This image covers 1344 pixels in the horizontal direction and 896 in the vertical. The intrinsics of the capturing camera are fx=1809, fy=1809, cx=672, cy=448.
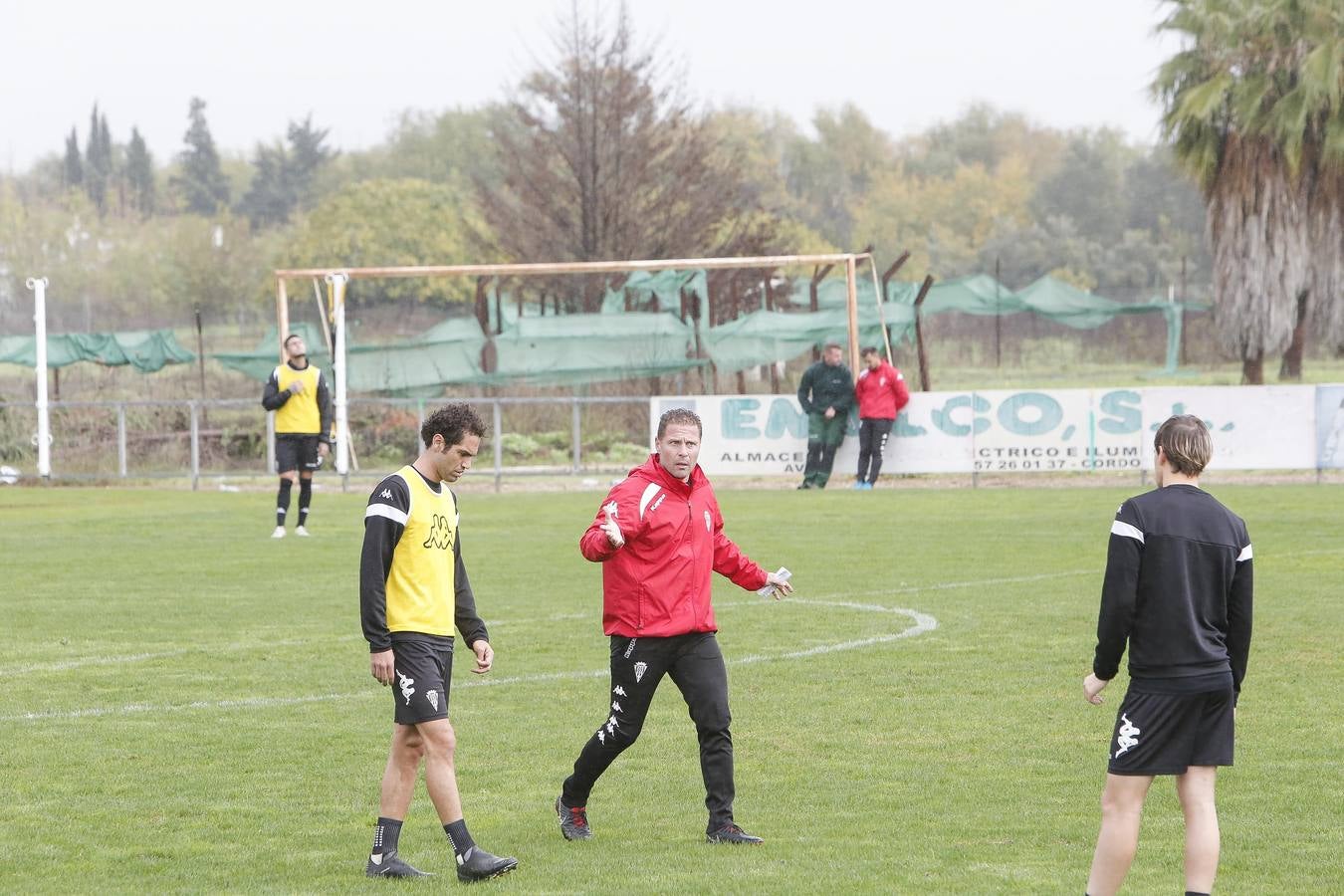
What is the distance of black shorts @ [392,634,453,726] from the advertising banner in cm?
1935

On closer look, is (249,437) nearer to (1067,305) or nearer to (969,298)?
(969,298)

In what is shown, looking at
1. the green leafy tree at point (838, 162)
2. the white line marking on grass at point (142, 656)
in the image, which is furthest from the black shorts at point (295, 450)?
the green leafy tree at point (838, 162)

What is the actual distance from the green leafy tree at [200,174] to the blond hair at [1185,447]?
137 meters

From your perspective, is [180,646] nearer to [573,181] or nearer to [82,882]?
[82,882]

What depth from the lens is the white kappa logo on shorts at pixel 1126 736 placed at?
16.9 feet

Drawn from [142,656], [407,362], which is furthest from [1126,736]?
[407,362]

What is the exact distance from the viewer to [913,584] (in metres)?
14.6

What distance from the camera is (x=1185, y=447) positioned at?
513cm

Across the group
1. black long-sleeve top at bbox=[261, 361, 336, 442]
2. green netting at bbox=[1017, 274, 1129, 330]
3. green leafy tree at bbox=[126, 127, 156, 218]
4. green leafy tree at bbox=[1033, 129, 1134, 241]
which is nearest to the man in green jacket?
black long-sleeve top at bbox=[261, 361, 336, 442]

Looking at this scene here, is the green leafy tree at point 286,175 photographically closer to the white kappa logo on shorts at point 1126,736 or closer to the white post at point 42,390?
the white post at point 42,390

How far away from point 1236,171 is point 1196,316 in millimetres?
7115

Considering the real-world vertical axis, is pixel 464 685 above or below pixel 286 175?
below

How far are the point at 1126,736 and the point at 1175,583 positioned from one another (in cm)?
46

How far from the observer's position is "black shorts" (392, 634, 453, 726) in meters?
6.05
